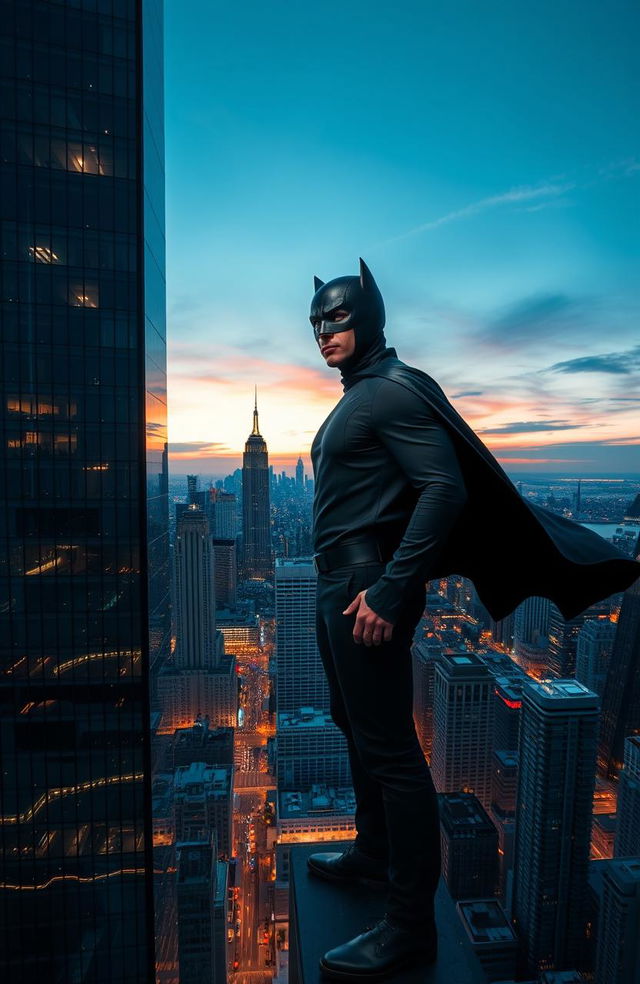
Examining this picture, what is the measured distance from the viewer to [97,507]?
36.9 ft

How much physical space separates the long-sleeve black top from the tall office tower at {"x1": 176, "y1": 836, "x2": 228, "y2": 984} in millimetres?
22696

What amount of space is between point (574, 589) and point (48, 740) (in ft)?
41.3

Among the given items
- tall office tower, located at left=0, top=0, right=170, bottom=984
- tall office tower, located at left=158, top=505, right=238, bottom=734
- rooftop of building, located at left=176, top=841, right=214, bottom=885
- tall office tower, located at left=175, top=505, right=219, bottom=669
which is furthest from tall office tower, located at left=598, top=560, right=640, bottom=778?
tall office tower, located at left=0, top=0, right=170, bottom=984

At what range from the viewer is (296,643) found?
40156 millimetres

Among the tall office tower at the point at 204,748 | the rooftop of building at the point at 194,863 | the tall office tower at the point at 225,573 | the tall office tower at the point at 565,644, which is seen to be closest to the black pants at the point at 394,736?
the rooftop of building at the point at 194,863

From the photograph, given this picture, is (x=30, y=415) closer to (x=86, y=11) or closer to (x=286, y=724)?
(x=86, y=11)

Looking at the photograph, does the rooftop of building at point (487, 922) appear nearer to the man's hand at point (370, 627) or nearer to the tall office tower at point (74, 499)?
the tall office tower at point (74, 499)

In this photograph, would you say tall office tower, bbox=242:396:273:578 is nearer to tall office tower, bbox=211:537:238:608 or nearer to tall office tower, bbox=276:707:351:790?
tall office tower, bbox=211:537:238:608

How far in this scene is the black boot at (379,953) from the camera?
2.15 m

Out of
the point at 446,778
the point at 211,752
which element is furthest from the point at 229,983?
the point at 446,778

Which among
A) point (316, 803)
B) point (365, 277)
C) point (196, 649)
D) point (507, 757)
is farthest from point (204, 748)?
point (365, 277)

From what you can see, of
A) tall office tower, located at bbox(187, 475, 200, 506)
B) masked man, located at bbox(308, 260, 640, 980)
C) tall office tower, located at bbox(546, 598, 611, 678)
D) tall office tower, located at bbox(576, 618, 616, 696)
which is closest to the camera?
masked man, located at bbox(308, 260, 640, 980)

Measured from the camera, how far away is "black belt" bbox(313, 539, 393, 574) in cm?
222

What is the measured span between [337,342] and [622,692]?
128 ft
